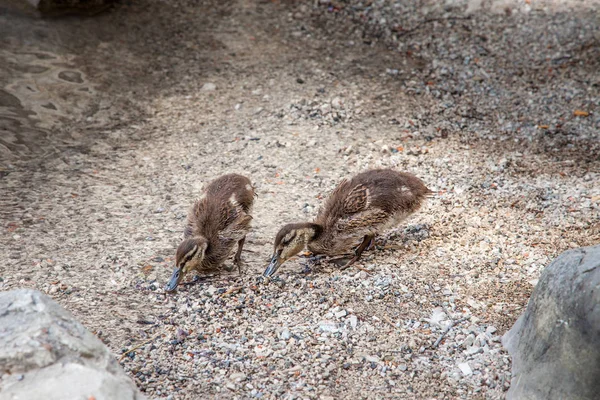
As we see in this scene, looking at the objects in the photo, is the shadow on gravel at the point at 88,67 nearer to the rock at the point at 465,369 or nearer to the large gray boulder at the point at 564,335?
the rock at the point at 465,369

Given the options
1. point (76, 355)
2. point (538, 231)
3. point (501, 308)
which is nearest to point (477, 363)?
point (501, 308)

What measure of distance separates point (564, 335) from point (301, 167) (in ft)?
13.1

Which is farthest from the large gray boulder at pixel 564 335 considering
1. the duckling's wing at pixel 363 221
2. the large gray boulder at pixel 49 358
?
the large gray boulder at pixel 49 358

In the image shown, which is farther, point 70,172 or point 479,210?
point 70,172

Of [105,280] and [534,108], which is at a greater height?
[534,108]

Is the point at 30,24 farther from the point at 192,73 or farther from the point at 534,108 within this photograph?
the point at 534,108

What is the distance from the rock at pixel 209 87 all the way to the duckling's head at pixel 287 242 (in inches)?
146

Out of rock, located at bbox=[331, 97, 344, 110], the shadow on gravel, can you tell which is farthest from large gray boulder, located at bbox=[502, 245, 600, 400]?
the shadow on gravel

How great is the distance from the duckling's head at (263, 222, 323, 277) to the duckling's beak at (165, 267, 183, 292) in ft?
2.23

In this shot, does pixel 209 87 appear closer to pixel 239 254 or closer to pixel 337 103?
pixel 337 103

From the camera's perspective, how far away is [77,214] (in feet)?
21.7

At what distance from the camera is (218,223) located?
593 cm

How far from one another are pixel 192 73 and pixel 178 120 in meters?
1.11

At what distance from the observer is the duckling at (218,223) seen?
5.72 meters
